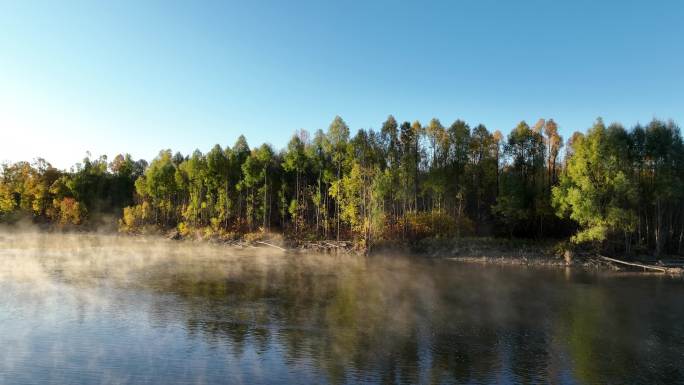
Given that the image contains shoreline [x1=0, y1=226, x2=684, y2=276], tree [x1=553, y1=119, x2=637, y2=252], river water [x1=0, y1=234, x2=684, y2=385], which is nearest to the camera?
river water [x1=0, y1=234, x2=684, y2=385]

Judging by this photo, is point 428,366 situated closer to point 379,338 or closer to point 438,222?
point 379,338

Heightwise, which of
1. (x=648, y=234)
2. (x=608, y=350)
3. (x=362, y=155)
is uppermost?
(x=362, y=155)

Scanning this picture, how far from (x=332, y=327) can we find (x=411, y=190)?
139ft

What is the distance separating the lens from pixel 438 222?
58969 mm

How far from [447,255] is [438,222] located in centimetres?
629

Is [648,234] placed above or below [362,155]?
below

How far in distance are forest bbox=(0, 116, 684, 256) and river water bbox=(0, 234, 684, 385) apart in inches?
501

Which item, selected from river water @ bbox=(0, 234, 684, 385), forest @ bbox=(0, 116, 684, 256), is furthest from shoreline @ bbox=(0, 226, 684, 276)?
river water @ bbox=(0, 234, 684, 385)

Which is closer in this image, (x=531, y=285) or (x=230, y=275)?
(x=531, y=285)

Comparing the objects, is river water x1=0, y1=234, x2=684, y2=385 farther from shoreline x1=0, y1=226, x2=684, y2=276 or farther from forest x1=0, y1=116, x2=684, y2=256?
forest x1=0, y1=116, x2=684, y2=256

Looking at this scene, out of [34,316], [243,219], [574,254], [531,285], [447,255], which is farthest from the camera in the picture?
[243,219]

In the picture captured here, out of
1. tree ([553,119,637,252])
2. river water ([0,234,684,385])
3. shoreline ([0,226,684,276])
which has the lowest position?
river water ([0,234,684,385])

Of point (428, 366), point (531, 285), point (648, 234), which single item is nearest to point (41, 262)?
point (428, 366)

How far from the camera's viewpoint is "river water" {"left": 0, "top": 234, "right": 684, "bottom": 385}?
16125 millimetres
